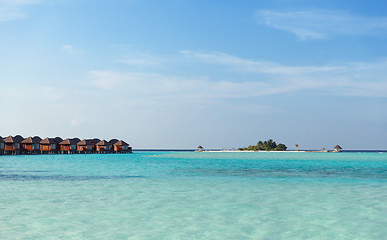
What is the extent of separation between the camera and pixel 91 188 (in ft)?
77.0

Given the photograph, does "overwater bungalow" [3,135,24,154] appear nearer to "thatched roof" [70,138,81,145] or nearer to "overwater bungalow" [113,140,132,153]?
"thatched roof" [70,138,81,145]

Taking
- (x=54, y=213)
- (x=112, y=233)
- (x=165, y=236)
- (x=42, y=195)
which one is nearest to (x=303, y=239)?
(x=165, y=236)

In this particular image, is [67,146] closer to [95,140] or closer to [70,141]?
[70,141]

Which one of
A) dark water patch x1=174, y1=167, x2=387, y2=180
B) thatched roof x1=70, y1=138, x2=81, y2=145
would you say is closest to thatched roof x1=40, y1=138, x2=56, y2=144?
thatched roof x1=70, y1=138, x2=81, y2=145

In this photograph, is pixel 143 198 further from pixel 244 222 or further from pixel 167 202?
pixel 244 222

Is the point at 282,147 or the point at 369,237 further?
the point at 282,147

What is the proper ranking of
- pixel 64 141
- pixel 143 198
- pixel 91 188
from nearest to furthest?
1. pixel 143 198
2. pixel 91 188
3. pixel 64 141

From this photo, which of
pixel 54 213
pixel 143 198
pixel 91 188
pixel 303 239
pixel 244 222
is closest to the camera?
pixel 303 239

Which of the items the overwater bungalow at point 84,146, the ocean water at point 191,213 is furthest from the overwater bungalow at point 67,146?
the ocean water at point 191,213

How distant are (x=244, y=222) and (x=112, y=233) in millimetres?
4554

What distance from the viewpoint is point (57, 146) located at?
423 ft

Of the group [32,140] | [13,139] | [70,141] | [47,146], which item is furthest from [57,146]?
[13,139]

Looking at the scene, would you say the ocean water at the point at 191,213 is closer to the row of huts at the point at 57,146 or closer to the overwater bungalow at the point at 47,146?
the row of huts at the point at 57,146

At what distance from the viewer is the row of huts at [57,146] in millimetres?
109338
